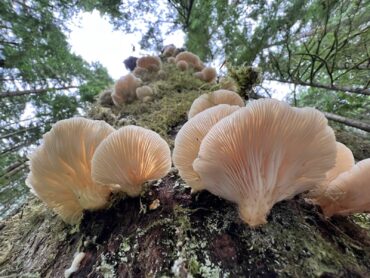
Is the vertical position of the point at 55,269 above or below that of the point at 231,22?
below

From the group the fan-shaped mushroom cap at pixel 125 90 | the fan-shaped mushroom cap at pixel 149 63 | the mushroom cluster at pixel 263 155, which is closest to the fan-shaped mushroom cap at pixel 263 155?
the mushroom cluster at pixel 263 155

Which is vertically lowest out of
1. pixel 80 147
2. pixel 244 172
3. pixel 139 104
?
pixel 139 104

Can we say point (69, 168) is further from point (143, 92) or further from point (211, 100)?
point (143, 92)

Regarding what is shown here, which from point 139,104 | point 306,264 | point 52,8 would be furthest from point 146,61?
point 306,264

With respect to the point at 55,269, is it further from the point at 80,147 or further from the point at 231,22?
the point at 231,22

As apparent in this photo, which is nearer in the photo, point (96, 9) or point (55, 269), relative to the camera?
point (55, 269)

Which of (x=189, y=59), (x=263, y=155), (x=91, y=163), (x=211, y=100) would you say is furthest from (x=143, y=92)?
(x=263, y=155)

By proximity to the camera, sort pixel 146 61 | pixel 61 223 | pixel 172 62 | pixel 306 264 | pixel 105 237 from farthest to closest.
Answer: pixel 172 62, pixel 146 61, pixel 61 223, pixel 105 237, pixel 306 264

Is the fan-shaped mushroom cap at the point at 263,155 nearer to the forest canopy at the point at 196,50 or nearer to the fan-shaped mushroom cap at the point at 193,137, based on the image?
the fan-shaped mushroom cap at the point at 193,137
